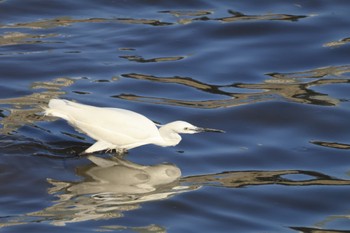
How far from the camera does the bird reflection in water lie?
28.8 feet

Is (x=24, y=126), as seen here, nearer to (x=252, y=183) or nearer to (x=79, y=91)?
(x=79, y=91)

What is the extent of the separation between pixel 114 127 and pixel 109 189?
0.71m

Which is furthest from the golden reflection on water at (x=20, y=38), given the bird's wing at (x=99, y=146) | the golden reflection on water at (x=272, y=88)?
the bird's wing at (x=99, y=146)

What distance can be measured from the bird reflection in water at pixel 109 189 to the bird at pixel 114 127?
0.21m

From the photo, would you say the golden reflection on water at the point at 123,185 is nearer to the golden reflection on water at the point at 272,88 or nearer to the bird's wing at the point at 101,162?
the bird's wing at the point at 101,162

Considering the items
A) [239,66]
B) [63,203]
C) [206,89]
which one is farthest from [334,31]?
[63,203]

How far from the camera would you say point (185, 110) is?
1159 centimetres

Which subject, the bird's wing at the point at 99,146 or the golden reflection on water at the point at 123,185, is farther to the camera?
the bird's wing at the point at 99,146

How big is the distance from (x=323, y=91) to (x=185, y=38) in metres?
2.46

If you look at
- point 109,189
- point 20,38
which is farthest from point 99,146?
point 20,38

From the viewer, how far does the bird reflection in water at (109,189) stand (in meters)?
8.79

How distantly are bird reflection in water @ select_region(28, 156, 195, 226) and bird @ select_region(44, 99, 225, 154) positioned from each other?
0.21m

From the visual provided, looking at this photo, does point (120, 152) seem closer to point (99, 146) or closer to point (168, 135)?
point (99, 146)

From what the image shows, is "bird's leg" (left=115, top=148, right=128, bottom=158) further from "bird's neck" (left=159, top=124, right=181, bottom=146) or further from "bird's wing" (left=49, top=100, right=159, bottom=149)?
"bird's neck" (left=159, top=124, right=181, bottom=146)
